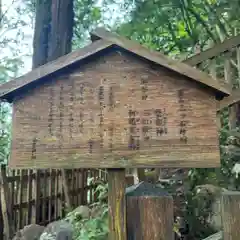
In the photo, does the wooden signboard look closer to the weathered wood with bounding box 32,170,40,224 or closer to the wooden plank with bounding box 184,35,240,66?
the wooden plank with bounding box 184,35,240,66

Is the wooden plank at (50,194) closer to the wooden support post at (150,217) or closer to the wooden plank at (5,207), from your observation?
the wooden plank at (5,207)

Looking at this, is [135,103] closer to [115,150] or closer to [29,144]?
[115,150]

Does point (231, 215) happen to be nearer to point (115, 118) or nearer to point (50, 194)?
point (115, 118)

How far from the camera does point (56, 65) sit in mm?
1970

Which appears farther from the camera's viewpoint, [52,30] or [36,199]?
[36,199]

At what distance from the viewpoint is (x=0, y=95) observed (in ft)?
6.62

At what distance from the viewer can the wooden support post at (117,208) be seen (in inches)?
74.0

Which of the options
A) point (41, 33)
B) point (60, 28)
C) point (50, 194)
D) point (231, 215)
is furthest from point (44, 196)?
point (231, 215)

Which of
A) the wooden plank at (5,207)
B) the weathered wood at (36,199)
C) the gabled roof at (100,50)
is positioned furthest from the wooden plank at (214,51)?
the weathered wood at (36,199)

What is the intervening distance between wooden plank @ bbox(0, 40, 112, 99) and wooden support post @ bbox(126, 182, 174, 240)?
85cm

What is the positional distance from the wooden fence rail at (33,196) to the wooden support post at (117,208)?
3.75 metres

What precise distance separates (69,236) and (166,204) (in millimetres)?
1551

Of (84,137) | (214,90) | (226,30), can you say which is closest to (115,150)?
(84,137)

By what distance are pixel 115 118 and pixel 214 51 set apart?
6.66 ft
